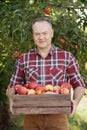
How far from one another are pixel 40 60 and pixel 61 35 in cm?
74

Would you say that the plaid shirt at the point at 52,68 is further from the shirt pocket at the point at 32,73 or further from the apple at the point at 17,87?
the apple at the point at 17,87

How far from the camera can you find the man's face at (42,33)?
3.10 metres

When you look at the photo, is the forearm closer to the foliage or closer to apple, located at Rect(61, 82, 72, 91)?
apple, located at Rect(61, 82, 72, 91)

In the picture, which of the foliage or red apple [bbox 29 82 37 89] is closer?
red apple [bbox 29 82 37 89]

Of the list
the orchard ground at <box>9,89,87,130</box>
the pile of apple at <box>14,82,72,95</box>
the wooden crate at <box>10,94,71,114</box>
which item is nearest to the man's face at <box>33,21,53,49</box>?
the pile of apple at <box>14,82,72,95</box>

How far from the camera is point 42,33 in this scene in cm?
311

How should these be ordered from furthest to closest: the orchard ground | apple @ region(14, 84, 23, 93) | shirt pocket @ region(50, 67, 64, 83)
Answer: the orchard ground
shirt pocket @ region(50, 67, 64, 83)
apple @ region(14, 84, 23, 93)

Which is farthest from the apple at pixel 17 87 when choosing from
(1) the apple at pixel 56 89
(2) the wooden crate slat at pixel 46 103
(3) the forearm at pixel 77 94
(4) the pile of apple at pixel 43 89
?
(3) the forearm at pixel 77 94

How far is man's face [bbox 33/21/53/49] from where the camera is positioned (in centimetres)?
310

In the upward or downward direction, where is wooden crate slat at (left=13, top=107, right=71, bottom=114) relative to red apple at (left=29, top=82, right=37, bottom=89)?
downward

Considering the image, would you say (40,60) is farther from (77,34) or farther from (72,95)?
(77,34)

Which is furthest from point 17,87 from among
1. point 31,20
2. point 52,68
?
point 31,20

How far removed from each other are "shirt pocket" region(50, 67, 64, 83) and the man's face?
7.0 inches

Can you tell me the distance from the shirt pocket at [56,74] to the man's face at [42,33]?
177mm
